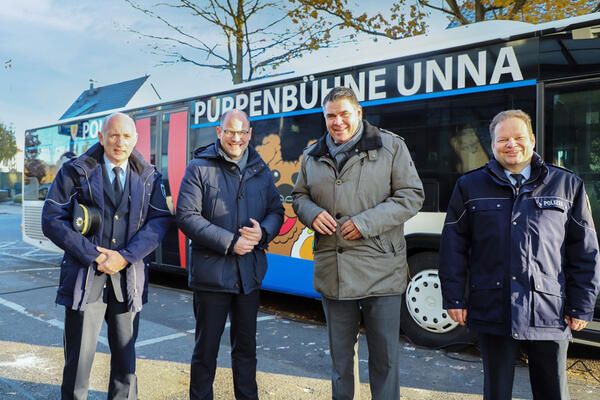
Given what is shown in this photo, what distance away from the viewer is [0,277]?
8523mm

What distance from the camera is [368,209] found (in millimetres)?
2715

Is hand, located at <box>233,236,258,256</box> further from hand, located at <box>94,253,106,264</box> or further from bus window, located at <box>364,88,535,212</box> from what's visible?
bus window, located at <box>364,88,535,212</box>

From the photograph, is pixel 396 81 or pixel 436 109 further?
pixel 396 81

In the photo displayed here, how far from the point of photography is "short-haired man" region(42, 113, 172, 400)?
2799 millimetres

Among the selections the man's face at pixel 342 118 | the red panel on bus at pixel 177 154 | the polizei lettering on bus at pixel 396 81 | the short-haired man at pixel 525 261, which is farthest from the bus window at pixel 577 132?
the red panel on bus at pixel 177 154

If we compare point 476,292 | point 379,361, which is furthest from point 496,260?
point 379,361

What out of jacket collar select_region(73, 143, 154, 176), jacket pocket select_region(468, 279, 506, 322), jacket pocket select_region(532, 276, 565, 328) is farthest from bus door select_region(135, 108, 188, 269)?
jacket pocket select_region(532, 276, 565, 328)

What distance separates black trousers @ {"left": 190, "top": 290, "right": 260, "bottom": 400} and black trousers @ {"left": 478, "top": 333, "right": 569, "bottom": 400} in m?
1.33

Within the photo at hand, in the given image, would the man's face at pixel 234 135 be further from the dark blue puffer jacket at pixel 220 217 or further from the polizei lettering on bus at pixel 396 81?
the polizei lettering on bus at pixel 396 81

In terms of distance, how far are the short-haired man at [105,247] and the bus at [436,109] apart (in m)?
1.15

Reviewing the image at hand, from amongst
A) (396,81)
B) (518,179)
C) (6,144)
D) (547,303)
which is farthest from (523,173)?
(6,144)

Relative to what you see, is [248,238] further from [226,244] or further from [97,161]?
[97,161]

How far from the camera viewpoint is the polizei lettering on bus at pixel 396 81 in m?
4.39

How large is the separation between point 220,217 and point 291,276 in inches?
119
